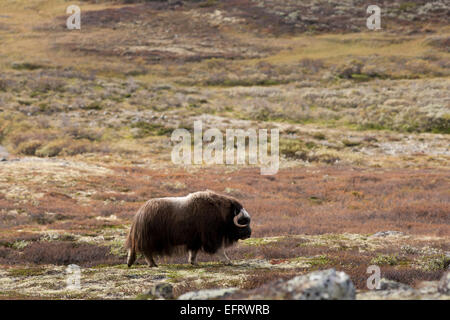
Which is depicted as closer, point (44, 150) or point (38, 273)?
point (38, 273)

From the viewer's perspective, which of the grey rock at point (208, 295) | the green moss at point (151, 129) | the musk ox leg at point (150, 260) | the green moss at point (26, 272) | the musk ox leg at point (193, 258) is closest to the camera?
the grey rock at point (208, 295)

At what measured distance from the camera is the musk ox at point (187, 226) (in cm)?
1049

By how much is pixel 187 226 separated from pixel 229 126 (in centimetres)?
3368

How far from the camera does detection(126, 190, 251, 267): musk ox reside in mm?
10492

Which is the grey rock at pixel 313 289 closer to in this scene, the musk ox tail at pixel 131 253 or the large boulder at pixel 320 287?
the large boulder at pixel 320 287

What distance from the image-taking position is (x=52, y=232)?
1445 centimetres

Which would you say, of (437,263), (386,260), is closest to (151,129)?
(386,260)

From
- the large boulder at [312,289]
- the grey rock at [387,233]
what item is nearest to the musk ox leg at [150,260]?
the large boulder at [312,289]

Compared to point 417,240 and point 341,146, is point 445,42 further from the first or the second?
point 417,240

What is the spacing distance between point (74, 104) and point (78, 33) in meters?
43.3

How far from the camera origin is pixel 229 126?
43781 mm

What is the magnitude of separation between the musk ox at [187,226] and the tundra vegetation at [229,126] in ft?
1.60

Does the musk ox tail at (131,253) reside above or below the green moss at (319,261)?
above
